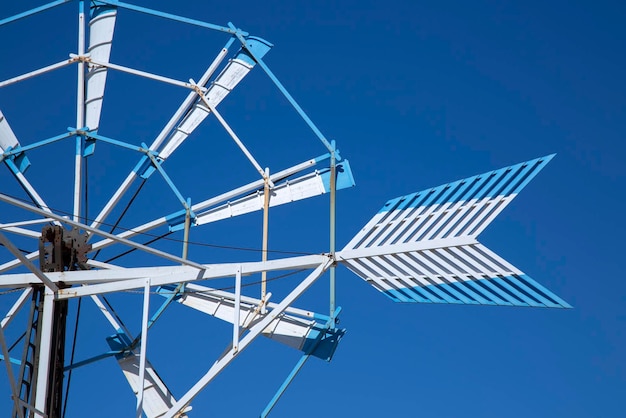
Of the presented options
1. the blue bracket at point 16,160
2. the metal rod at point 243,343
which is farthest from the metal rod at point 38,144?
the metal rod at point 243,343

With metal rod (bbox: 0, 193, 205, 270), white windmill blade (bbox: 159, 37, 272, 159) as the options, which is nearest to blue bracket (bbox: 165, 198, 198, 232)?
white windmill blade (bbox: 159, 37, 272, 159)

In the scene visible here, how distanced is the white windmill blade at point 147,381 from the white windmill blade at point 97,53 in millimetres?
Result: 4462

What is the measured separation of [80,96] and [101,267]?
146 inches

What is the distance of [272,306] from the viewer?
89.3 feet

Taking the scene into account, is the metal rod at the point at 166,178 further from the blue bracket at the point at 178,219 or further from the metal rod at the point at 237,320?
the metal rod at the point at 237,320

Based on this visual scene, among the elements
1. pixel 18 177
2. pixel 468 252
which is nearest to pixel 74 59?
pixel 18 177

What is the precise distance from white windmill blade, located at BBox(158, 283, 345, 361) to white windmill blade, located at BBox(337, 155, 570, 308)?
194 centimetres

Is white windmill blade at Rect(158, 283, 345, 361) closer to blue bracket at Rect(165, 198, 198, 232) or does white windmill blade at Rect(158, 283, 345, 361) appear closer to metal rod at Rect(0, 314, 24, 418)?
blue bracket at Rect(165, 198, 198, 232)

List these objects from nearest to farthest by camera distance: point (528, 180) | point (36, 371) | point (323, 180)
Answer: point (528, 180) → point (36, 371) → point (323, 180)

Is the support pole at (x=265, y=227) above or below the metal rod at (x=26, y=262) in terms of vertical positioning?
above

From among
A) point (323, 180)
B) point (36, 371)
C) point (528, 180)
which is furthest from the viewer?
point (323, 180)

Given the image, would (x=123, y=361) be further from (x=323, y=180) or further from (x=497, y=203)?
(x=497, y=203)

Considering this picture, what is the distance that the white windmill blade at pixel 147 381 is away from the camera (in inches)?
1092

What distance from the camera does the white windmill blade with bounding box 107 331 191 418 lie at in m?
27.7
